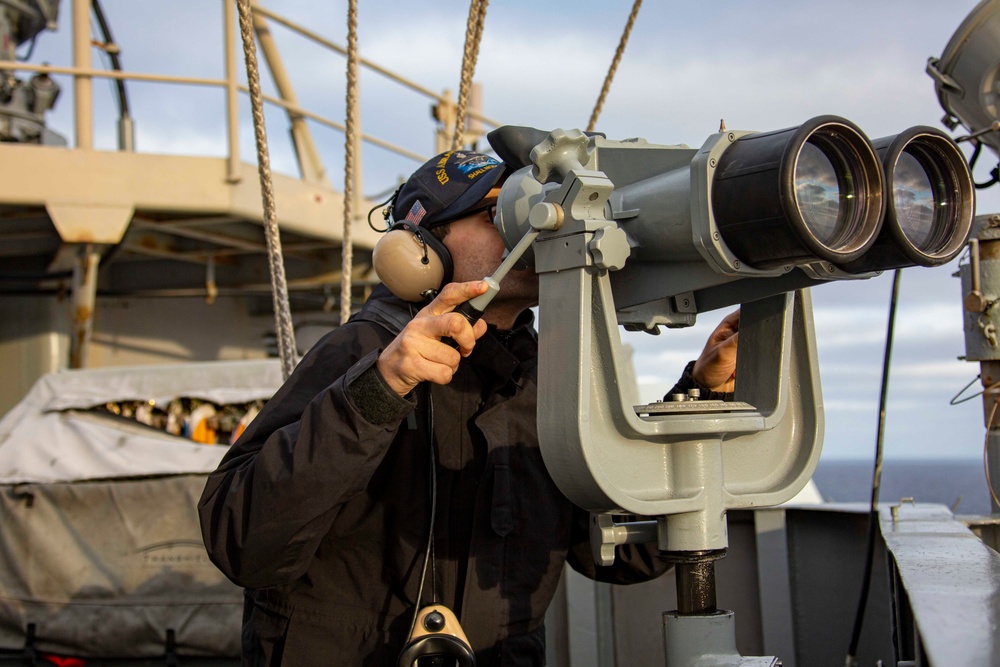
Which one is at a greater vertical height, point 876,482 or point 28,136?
point 28,136

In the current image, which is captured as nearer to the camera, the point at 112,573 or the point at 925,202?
the point at 925,202

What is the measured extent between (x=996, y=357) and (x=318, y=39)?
4602mm

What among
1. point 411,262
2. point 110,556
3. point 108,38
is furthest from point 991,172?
point 108,38

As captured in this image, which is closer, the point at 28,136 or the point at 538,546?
the point at 538,546

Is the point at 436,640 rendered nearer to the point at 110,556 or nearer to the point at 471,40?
the point at 471,40

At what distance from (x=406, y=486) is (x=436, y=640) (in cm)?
30

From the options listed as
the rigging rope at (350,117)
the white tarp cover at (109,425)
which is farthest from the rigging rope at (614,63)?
the white tarp cover at (109,425)

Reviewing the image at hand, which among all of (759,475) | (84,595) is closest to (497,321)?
(759,475)

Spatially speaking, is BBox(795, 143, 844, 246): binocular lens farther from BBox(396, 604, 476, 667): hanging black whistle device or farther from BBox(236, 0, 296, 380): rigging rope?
BBox(236, 0, 296, 380): rigging rope

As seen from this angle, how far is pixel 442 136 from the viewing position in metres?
6.82

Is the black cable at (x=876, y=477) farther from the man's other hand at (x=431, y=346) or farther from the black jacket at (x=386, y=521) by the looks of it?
the man's other hand at (x=431, y=346)

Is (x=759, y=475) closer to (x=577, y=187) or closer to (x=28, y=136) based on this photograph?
(x=577, y=187)

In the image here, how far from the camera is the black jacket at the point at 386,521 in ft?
4.92

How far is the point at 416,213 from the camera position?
6.14ft
